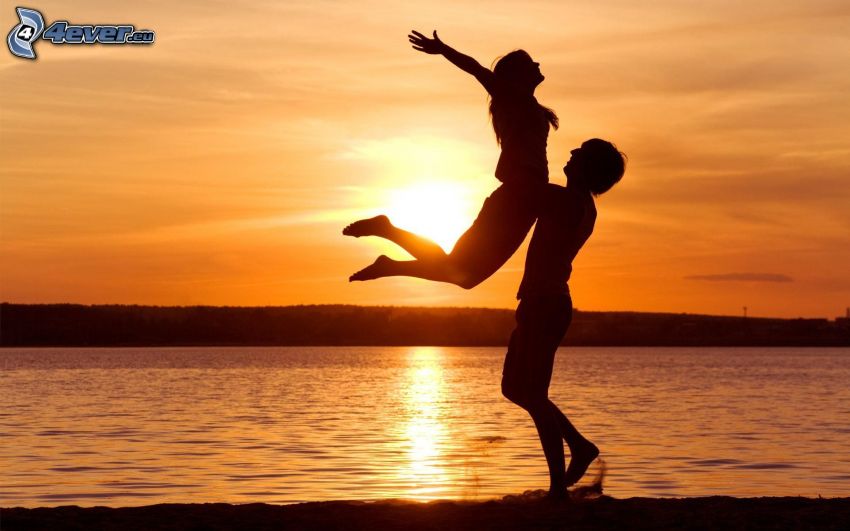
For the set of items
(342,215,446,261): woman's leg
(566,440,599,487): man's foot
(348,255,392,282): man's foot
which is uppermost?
(342,215,446,261): woman's leg

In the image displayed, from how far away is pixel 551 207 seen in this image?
10047 mm

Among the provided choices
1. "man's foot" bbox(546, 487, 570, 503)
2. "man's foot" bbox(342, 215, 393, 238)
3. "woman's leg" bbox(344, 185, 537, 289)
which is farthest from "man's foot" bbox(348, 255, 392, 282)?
"man's foot" bbox(546, 487, 570, 503)

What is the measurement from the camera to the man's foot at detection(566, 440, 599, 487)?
432 inches

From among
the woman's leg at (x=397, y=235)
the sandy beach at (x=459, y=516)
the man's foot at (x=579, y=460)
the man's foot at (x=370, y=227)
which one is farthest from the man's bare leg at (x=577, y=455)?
the man's foot at (x=370, y=227)

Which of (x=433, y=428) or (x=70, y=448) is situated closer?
(x=70, y=448)

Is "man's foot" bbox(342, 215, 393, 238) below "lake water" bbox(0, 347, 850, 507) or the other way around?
the other way around

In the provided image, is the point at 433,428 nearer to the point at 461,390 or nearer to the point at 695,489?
the point at 695,489

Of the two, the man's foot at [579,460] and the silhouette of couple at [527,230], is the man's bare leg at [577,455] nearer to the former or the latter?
the man's foot at [579,460]

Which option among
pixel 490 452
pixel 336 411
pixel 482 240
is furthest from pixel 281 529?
pixel 336 411

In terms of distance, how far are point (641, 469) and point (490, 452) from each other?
4.04 m

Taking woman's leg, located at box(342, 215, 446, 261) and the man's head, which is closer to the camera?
woman's leg, located at box(342, 215, 446, 261)

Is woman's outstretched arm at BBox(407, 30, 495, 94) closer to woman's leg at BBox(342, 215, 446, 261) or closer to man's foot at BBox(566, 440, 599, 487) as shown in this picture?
woman's leg at BBox(342, 215, 446, 261)

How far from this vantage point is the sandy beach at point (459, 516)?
9.66 meters

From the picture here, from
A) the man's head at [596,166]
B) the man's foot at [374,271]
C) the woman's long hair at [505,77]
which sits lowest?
the man's foot at [374,271]
